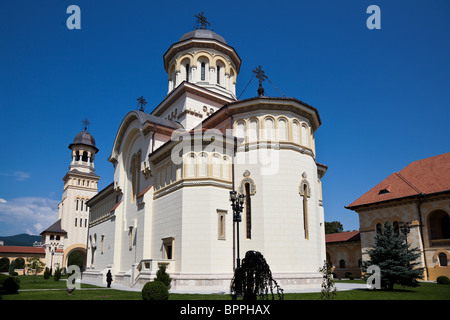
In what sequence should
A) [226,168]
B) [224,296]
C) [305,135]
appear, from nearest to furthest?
[224,296] < [226,168] < [305,135]

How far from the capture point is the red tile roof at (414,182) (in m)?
28.4

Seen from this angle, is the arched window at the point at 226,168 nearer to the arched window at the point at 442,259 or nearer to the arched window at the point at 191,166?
the arched window at the point at 191,166

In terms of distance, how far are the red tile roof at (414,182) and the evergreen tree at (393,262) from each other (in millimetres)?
10518

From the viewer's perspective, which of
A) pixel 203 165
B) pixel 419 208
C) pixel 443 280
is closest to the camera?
pixel 203 165

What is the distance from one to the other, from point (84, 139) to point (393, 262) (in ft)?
181

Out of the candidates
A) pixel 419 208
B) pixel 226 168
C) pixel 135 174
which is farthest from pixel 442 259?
pixel 135 174

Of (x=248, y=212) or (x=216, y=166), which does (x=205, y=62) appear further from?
(x=248, y=212)

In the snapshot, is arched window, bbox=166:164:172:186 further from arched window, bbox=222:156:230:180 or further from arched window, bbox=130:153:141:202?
arched window, bbox=130:153:141:202

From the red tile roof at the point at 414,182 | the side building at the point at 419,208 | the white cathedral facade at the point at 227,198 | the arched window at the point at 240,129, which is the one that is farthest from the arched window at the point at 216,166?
the red tile roof at the point at 414,182

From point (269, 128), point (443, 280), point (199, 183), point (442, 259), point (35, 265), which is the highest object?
point (269, 128)

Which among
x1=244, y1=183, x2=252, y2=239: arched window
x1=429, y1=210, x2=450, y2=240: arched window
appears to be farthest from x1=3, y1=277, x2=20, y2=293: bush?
x1=429, y1=210, x2=450, y2=240: arched window

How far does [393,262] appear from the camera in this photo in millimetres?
18891

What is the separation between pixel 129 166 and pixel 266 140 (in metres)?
13.9
